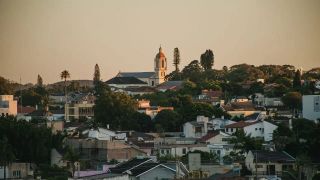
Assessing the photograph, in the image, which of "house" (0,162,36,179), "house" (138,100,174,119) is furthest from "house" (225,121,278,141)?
"house" (0,162,36,179)

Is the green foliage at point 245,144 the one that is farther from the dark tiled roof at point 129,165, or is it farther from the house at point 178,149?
the dark tiled roof at point 129,165

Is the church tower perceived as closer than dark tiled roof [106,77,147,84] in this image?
No

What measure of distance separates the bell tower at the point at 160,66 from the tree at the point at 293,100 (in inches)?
1668

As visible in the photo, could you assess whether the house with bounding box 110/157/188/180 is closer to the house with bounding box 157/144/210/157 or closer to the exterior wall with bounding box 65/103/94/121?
the house with bounding box 157/144/210/157

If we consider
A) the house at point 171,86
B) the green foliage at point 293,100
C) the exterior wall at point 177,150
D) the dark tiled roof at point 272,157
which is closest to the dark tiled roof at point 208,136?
the exterior wall at point 177,150

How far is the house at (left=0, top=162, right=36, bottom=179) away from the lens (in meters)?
46.5

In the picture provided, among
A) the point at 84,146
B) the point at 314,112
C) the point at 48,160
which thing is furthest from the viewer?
the point at 314,112

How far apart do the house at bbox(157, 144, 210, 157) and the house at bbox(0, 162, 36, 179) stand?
1018cm

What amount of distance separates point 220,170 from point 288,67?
7375cm

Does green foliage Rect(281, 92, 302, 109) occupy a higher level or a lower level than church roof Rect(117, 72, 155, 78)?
lower

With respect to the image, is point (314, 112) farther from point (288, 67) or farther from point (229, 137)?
point (288, 67)

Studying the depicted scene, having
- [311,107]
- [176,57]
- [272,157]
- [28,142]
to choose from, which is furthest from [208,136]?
[176,57]

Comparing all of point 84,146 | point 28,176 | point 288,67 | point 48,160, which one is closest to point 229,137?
point 84,146

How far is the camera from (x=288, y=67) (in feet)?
398
